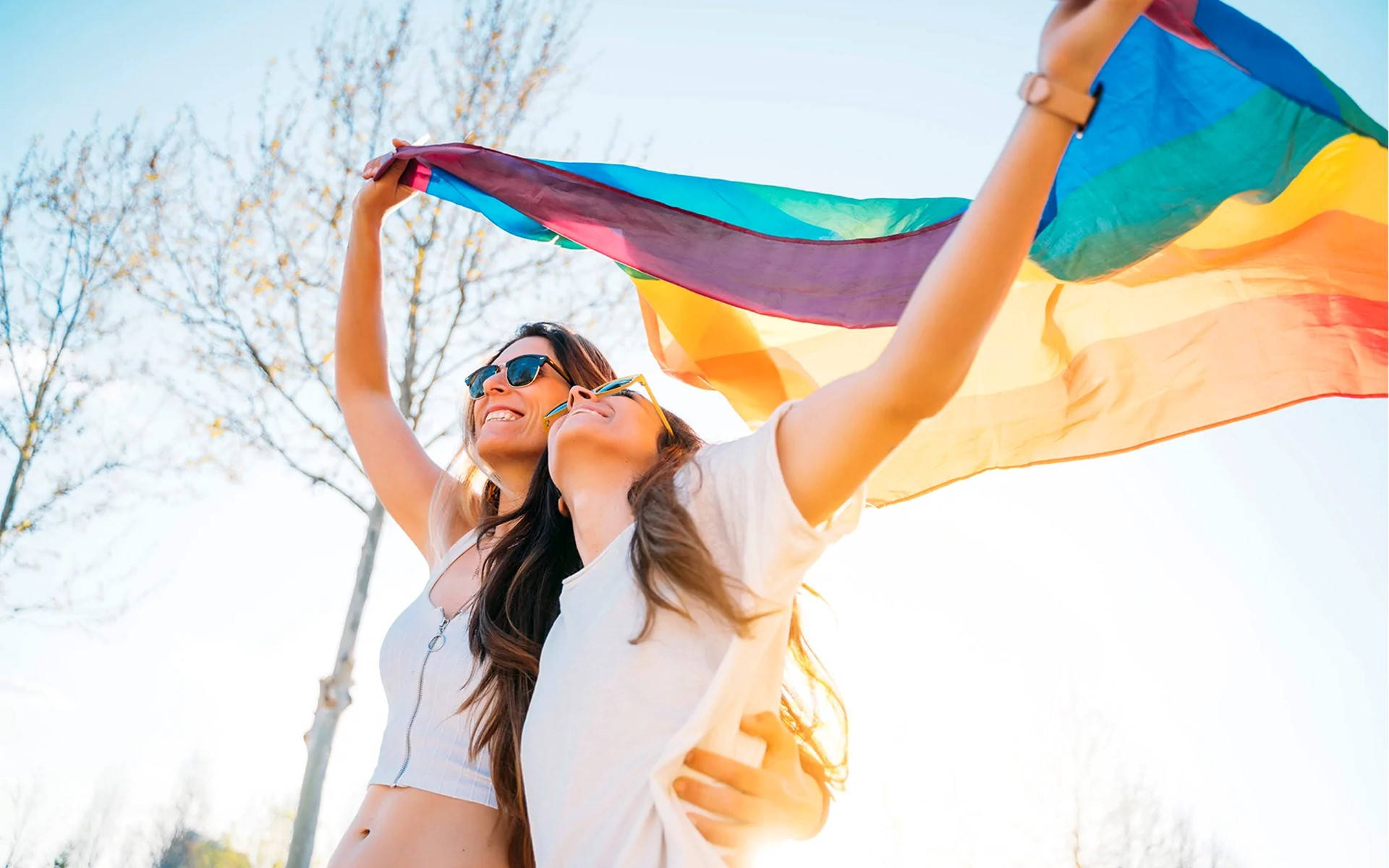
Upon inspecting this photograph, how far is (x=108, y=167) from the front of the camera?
391 inches

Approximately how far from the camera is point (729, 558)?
186 centimetres

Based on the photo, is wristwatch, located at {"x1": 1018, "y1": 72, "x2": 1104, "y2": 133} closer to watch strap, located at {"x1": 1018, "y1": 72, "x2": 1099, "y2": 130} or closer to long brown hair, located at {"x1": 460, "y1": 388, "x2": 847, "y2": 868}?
watch strap, located at {"x1": 1018, "y1": 72, "x2": 1099, "y2": 130}

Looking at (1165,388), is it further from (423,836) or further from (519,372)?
(423,836)

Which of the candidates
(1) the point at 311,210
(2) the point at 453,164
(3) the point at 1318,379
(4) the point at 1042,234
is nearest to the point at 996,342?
(4) the point at 1042,234

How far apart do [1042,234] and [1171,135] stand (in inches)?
16.3

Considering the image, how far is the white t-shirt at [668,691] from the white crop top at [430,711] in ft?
2.30

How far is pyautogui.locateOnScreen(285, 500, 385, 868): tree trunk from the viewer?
6.84 metres

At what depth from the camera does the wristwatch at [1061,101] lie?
1557 mm

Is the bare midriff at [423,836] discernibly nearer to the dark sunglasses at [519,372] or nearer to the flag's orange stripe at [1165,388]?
the dark sunglasses at [519,372]

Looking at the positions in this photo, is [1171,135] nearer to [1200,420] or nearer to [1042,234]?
[1042,234]

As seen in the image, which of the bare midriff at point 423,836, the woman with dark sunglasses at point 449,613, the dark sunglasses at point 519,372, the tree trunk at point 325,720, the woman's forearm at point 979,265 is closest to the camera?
the woman's forearm at point 979,265

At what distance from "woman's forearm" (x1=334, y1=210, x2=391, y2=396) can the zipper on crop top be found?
1190 mm

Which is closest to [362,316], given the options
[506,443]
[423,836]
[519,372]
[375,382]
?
[375,382]

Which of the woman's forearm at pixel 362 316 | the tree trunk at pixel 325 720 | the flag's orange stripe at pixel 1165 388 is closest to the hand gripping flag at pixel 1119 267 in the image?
the flag's orange stripe at pixel 1165 388
